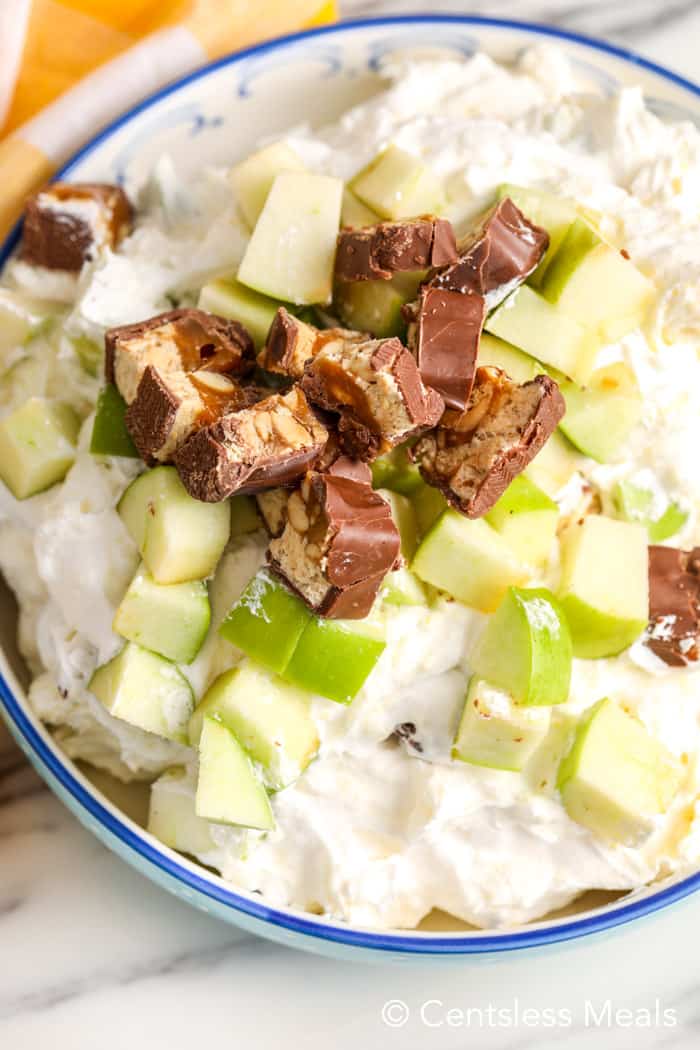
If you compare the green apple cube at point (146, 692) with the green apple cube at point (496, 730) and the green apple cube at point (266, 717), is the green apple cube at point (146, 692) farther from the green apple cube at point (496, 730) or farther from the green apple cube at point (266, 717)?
the green apple cube at point (496, 730)

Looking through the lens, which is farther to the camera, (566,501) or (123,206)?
(123,206)

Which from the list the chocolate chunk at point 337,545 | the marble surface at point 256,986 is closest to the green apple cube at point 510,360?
the chocolate chunk at point 337,545

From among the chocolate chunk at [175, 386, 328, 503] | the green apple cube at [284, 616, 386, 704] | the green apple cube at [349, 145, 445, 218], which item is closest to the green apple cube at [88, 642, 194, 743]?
the green apple cube at [284, 616, 386, 704]

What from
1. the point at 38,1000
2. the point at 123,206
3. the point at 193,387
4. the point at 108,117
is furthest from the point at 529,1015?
the point at 108,117

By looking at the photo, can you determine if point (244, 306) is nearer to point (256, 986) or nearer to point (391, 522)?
point (391, 522)

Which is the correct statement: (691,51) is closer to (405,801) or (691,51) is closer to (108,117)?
(108,117)

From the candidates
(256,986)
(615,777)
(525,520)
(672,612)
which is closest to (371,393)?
(525,520)
